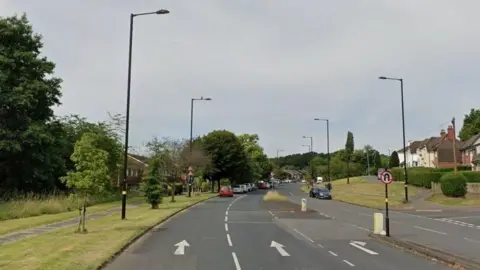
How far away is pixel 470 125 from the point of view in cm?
11981

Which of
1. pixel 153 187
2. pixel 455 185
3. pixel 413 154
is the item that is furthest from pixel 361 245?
pixel 413 154

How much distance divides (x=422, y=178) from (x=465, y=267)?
58436 mm

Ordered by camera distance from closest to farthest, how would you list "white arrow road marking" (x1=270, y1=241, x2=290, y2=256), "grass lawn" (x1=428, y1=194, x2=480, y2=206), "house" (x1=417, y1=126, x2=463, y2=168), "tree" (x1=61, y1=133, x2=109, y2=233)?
"white arrow road marking" (x1=270, y1=241, x2=290, y2=256) < "tree" (x1=61, y1=133, x2=109, y2=233) < "grass lawn" (x1=428, y1=194, x2=480, y2=206) < "house" (x1=417, y1=126, x2=463, y2=168)

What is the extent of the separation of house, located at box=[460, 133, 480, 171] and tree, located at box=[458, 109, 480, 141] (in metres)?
15.3

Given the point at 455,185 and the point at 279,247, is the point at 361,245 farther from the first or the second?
the point at 455,185

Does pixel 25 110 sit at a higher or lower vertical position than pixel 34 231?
higher

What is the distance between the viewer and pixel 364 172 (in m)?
157

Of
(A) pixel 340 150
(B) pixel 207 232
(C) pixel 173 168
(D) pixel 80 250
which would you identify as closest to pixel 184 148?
(C) pixel 173 168

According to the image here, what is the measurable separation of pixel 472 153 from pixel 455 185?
142ft

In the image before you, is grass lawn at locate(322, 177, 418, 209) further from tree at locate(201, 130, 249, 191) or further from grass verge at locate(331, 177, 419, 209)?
tree at locate(201, 130, 249, 191)

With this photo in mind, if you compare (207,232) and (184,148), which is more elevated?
(184,148)

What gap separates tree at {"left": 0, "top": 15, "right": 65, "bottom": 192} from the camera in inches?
1826

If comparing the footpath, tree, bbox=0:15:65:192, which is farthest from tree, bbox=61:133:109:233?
tree, bbox=0:15:65:192

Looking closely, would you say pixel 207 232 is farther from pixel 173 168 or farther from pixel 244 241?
pixel 173 168
